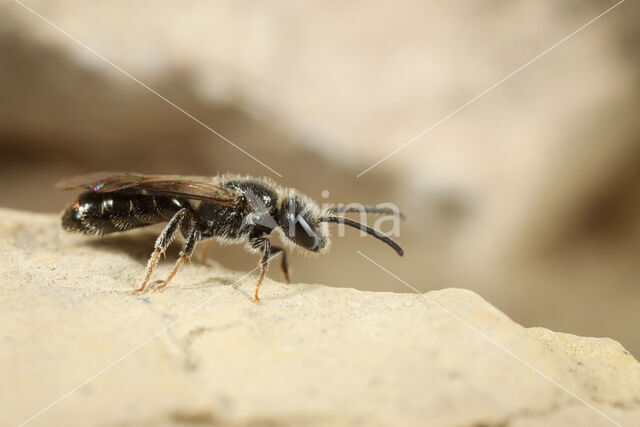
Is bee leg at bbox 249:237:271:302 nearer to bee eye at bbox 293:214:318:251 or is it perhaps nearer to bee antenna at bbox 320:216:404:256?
bee eye at bbox 293:214:318:251

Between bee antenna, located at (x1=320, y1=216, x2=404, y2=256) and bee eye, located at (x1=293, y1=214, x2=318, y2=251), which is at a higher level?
bee antenna, located at (x1=320, y1=216, x2=404, y2=256)

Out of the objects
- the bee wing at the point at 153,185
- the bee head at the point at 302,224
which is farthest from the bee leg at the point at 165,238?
the bee head at the point at 302,224

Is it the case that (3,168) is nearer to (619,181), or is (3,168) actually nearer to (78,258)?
(78,258)

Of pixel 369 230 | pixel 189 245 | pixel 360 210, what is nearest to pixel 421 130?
pixel 360 210

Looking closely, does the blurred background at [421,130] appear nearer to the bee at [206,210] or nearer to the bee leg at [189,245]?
the bee at [206,210]

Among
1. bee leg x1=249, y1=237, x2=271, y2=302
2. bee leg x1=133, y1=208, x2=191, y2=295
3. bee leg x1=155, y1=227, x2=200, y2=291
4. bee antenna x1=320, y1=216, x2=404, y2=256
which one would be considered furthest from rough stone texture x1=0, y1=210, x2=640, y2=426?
bee antenna x1=320, y1=216, x2=404, y2=256

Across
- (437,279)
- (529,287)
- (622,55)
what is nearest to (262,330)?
(437,279)
